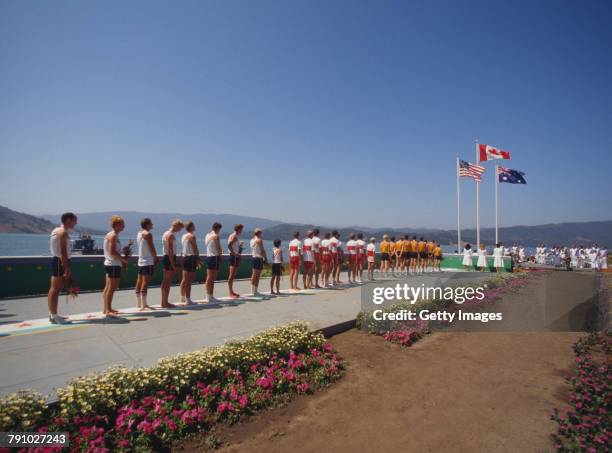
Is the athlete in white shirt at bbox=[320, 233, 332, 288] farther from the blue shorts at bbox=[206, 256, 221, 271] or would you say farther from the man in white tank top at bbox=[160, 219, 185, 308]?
the man in white tank top at bbox=[160, 219, 185, 308]

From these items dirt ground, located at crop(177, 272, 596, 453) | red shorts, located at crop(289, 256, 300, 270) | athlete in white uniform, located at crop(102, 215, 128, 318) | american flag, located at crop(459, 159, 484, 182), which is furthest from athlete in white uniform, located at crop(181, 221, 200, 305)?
american flag, located at crop(459, 159, 484, 182)

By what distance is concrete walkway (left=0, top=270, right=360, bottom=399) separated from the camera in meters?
4.27

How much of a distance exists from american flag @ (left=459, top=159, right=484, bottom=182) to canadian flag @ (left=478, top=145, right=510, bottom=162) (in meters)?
1.14

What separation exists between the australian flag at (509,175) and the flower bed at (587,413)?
70.4ft

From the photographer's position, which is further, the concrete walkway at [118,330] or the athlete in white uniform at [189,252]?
the athlete in white uniform at [189,252]

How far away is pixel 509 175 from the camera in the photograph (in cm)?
2427

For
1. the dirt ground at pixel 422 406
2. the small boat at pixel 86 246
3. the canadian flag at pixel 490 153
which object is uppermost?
the canadian flag at pixel 490 153

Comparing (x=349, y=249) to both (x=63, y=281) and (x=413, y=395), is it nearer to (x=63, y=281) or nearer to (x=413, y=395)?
(x=413, y=395)

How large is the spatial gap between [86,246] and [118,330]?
31928mm

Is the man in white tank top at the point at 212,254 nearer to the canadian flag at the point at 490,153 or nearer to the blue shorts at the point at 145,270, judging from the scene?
the blue shorts at the point at 145,270

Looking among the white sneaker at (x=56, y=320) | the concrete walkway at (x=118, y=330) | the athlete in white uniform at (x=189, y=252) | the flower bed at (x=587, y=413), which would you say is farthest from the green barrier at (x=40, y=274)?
the flower bed at (x=587, y=413)

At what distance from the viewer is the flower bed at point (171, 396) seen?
10.1ft

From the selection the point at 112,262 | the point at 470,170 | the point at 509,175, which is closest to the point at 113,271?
the point at 112,262

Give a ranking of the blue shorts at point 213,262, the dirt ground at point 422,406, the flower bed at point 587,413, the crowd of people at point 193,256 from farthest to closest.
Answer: the blue shorts at point 213,262
the crowd of people at point 193,256
the dirt ground at point 422,406
the flower bed at point 587,413
